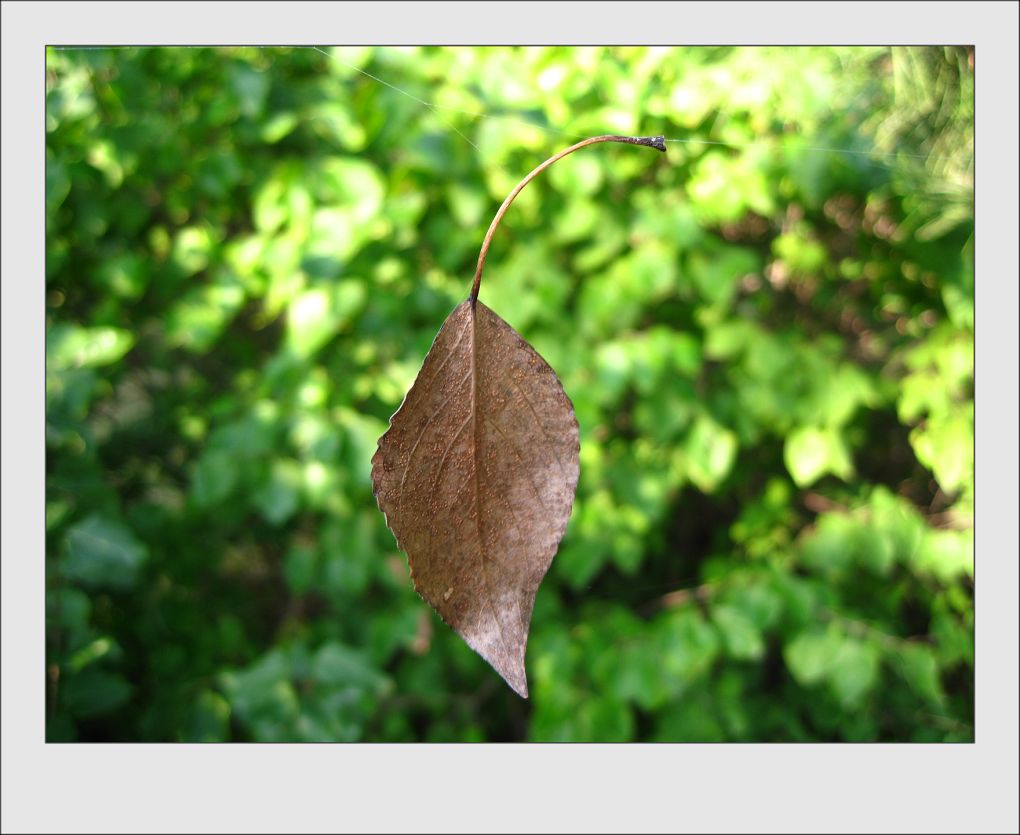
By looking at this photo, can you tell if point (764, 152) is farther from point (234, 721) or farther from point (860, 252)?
point (234, 721)

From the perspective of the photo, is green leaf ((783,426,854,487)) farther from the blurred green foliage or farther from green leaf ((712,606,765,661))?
green leaf ((712,606,765,661))

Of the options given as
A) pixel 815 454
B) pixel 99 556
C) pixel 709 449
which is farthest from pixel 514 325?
pixel 99 556

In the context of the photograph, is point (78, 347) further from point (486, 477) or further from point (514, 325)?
point (486, 477)

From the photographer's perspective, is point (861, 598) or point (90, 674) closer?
point (90, 674)

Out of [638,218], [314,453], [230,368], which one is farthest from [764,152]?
[230,368]

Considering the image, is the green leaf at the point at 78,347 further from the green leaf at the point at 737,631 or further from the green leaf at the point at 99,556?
the green leaf at the point at 737,631

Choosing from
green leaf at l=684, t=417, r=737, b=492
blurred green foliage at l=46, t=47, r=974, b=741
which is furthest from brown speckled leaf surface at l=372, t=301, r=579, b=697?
green leaf at l=684, t=417, r=737, b=492
